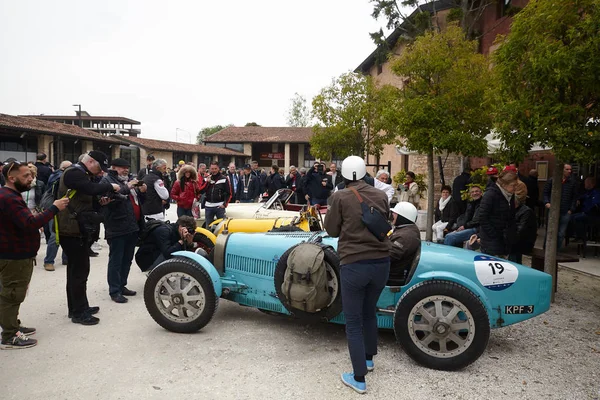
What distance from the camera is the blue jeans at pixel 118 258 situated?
533 cm

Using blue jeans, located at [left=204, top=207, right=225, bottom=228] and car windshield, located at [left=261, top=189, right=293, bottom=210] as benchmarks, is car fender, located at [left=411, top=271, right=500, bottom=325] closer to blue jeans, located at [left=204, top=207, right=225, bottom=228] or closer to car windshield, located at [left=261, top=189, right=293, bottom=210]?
car windshield, located at [left=261, top=189, right=293, bottom=210]

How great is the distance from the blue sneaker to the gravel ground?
5 centimetres

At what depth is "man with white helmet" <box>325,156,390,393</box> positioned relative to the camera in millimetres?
3145

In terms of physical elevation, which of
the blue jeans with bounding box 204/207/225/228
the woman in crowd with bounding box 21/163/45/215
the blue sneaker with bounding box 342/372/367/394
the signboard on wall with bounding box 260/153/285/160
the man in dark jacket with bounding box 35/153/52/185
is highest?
the signboard on wall with bounding box 260/153/285/160

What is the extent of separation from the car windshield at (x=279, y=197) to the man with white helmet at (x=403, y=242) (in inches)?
180

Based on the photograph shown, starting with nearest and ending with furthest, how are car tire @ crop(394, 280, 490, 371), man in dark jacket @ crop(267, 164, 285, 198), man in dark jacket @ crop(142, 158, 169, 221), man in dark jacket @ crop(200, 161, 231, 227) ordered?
car tire @ crop(394, 280, 490, 371) < man in dark jacket @ crop(142, 158, 169, 221) < man in dark jacket @ crop(200, 161, 231, 227) < man in dark jacket @ crop(267, 164, 285, 198)

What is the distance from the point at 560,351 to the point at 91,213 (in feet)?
16.4

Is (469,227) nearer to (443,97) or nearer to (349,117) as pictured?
(443,97)

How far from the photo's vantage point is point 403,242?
379cm

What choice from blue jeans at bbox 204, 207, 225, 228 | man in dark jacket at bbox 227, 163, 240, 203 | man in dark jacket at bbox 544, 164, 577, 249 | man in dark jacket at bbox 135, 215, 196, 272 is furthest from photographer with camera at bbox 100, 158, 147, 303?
man in dark jacket at bbox 544, 164, 577, 249

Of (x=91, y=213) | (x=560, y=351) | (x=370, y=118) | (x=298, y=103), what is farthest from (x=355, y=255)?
(x=298, y=103)

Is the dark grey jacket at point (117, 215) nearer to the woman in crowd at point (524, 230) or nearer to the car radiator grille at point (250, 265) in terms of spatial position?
the car radiator grille at point (250, 265)

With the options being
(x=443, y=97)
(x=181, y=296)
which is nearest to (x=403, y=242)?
(x=181, y=296)

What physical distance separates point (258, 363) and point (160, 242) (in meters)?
2.63
